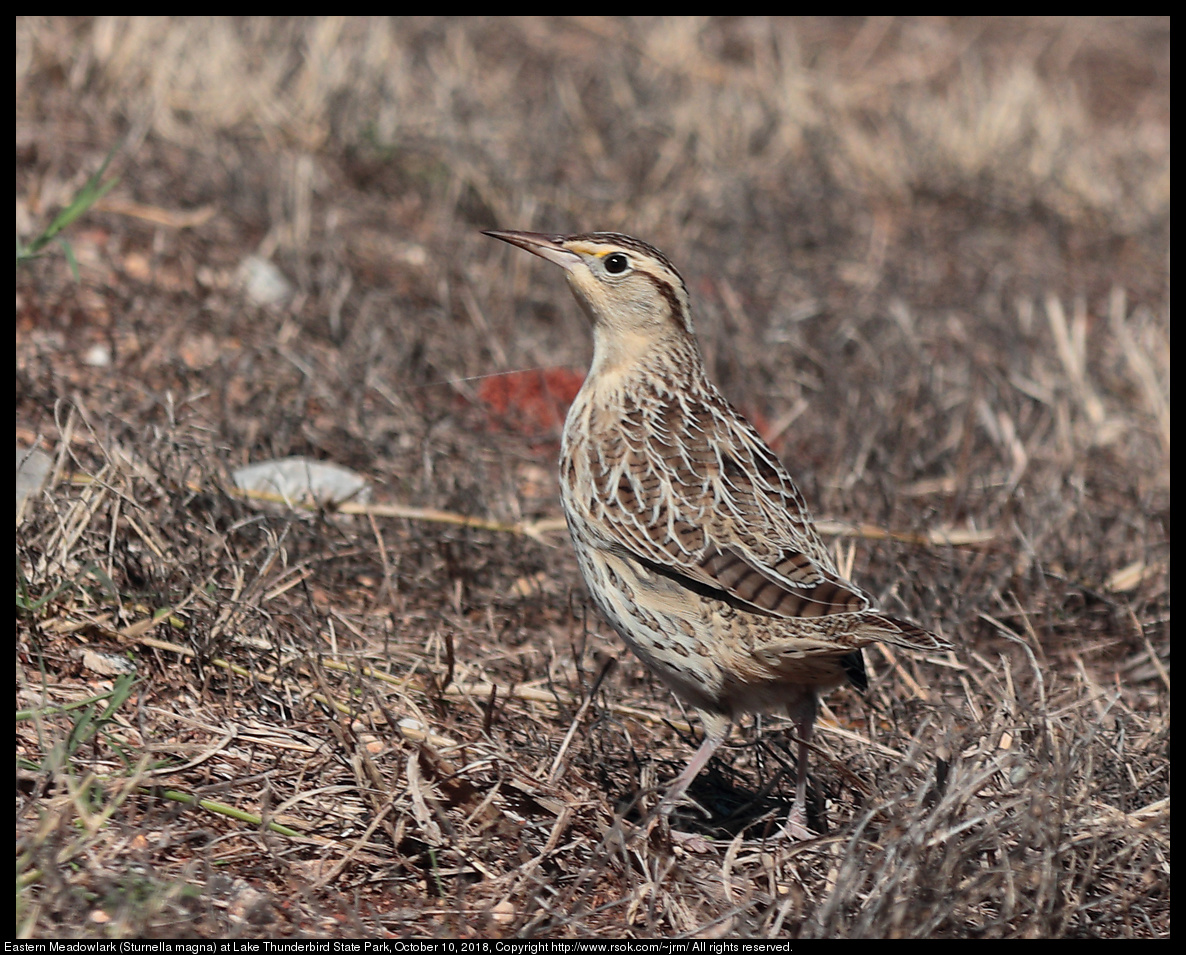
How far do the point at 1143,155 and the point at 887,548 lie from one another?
6.79 metres

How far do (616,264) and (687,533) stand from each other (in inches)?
40.8

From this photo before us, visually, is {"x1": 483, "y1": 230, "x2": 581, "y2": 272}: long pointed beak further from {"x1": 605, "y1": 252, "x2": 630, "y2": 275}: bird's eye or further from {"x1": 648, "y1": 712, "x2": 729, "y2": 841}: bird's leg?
{"x1": 648, "y1": 712, "x2": 729, "y2": 841}: bird's leg

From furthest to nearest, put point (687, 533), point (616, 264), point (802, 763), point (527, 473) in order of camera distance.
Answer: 1. point (527, 473)
2. point (616, 264)
3. point (802, 763)
4. point (687, 533)

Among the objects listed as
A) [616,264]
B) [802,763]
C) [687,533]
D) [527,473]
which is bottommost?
[527,473]

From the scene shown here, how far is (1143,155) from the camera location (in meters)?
11.2

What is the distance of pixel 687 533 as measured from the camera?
4203 mm

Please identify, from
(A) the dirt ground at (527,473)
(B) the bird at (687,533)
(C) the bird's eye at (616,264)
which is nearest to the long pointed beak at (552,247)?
(B) the bird at (687,533)

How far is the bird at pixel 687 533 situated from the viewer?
→ 4.03 m

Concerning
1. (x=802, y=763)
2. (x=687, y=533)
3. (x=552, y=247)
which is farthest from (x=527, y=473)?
(x=802, y=763)

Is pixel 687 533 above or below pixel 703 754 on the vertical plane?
above

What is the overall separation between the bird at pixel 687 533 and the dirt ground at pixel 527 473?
34cm

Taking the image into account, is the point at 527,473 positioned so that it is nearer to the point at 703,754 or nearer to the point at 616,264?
the point at 616,264

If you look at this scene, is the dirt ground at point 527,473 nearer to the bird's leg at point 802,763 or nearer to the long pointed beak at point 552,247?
the bird's leg at point 802,763

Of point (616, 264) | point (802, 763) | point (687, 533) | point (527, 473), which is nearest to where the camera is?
point (687, 533)
